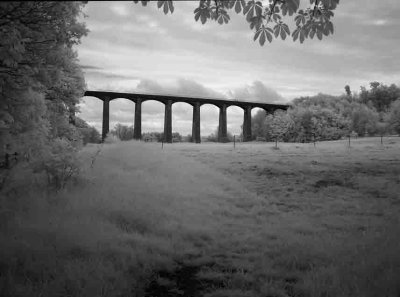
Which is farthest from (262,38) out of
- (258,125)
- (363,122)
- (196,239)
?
(258,125)

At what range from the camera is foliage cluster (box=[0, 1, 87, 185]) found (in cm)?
470

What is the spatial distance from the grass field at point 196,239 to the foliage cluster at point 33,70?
148cm

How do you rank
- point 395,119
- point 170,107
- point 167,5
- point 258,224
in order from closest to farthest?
point 167,5, point 258,224, point 170,107, point 395,119

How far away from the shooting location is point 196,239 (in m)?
8.14

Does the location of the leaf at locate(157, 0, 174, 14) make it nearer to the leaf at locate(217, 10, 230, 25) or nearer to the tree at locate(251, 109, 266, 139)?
the leaf at locate(217, 10, 230, 25)

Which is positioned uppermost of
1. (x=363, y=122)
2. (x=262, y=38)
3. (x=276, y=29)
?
(x=363, y=122)

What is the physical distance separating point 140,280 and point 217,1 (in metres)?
4.47

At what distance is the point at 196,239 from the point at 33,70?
5064mm

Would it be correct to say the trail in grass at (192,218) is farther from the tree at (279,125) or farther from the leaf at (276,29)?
the tree at (279,125)

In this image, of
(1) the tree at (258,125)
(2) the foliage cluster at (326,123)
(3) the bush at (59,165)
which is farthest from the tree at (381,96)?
(3) the bush at (59,165)

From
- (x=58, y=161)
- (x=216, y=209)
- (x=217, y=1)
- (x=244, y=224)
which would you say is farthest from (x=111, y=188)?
(x=217, y=1)

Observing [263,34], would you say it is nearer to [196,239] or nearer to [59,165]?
[196,239]

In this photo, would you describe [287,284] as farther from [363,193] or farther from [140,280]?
[363,193]

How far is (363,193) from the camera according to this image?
45.2ft
